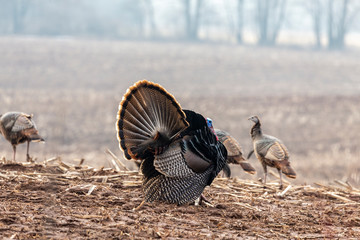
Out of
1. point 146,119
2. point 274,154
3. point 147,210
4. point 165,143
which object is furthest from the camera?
point 274,154

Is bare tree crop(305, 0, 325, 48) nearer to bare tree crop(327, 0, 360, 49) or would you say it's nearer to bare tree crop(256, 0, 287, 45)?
bare tree crop(327, 0, 360, 49)

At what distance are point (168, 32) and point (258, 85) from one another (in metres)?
37.0

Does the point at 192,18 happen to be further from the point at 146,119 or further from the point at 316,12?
the point at 146,119

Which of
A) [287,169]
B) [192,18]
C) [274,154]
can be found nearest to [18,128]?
[274,154]

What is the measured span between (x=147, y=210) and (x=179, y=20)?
73.3m

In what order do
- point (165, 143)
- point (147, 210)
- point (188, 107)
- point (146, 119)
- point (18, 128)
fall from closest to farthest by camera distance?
point (147, 210) < point (146, 119) < point (165, 143) < point (18, 128) < point (188, 107)

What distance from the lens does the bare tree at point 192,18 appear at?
68062 millimetres

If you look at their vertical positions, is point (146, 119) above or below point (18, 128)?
above

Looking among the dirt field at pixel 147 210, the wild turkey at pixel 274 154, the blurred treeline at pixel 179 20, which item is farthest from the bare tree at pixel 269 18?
the dirt field at pixel 147 210

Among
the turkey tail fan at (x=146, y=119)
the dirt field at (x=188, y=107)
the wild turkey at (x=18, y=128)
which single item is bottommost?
the dirt field at (x=188, y=107)

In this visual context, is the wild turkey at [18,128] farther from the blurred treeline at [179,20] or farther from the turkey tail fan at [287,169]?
the blurred treeline at [179,20]

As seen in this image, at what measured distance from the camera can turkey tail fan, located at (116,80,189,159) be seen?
18.0ft

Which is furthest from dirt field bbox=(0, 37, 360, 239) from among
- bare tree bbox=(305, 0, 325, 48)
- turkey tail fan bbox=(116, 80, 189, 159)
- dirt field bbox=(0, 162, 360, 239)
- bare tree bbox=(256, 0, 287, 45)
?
bare tree bbox=(256, 0, 287, 45)

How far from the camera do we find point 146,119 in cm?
561
